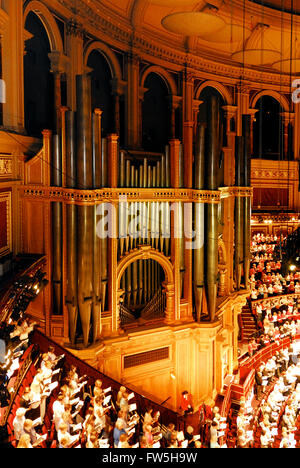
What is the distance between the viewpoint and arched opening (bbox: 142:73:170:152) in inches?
623

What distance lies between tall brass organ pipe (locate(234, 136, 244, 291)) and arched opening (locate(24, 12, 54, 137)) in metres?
5.45

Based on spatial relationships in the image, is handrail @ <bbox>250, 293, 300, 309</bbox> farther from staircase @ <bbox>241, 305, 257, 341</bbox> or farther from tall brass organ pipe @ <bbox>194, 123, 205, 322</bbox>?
tall brass organ pipe @ <bbox>194, 123, 205, 322</bbox>

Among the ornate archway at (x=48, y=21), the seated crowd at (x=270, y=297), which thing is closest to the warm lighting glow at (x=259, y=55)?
the ornate archway at (x=48, y=21)

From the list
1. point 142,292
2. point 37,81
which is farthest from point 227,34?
point 142,292

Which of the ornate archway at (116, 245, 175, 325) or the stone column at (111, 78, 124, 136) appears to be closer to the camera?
the ornate archway at (116, 245, 175, 325)

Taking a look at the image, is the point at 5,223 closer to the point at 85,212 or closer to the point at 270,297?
the point at 85,212

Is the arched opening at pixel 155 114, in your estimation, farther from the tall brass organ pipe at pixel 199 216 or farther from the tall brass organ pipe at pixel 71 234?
the tall brass organ pipe at pixel 71 234

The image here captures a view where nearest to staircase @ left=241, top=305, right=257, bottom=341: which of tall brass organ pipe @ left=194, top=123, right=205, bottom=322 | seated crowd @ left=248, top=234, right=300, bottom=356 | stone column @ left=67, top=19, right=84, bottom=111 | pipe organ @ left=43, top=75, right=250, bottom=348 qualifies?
seated crowd @ left=248, top=234, right=300, bottom=356

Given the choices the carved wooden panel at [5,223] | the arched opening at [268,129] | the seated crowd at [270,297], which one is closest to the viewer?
the carved wooden panel at [5,223]

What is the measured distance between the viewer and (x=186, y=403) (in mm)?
11328

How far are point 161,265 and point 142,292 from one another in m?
0.80

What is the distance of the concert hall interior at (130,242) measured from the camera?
8.61 m

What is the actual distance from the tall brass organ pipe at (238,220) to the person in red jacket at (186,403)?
4118 mm
